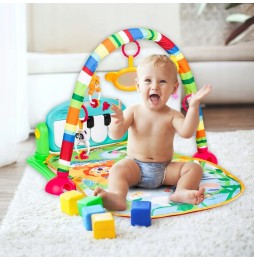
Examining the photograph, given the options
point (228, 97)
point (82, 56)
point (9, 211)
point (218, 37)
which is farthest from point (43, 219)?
point (218, 37)

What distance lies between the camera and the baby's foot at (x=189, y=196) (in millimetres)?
1181

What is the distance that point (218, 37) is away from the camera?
291 cm

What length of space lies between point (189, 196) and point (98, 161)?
48 cm

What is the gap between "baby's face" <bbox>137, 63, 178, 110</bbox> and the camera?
4.18 ft

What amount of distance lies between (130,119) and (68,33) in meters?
1.42

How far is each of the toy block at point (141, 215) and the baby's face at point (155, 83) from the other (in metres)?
0.34

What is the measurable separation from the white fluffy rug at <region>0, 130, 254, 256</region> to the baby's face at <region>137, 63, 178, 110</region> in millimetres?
338

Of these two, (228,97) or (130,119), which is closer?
(130,119)

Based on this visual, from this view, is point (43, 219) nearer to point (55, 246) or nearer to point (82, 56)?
point (55, 246)

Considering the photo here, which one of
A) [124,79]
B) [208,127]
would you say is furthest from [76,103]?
[208,127]

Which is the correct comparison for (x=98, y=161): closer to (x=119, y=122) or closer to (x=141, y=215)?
(x=119, y=122)

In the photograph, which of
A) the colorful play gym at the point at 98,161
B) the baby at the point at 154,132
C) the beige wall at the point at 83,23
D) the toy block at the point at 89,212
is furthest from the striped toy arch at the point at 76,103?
the beige wall at the point at 83,23

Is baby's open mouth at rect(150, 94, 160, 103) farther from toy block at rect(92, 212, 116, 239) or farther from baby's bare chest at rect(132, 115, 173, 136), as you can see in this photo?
toy block at rect(92, 212, 116, 239)

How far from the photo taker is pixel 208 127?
2.13 m
